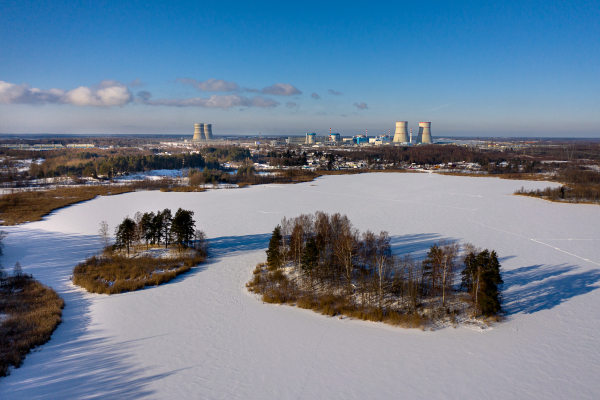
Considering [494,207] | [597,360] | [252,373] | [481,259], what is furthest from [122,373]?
[494,207]

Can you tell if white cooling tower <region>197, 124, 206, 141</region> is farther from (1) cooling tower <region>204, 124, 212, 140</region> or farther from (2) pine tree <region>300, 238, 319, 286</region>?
(2) pine tree <region>300, 238, 319, 286</region>

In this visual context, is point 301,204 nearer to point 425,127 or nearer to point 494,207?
point 494,207

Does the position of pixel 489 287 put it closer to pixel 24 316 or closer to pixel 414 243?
pixel 414 243

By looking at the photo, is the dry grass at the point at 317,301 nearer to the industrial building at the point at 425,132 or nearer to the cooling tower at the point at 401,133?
the cooling tower at the point at 401,133

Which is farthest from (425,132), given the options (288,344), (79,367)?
(79,367)

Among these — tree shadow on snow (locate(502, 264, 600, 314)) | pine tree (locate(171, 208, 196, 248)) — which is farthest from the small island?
tree shadow on snow (locate(502, 264, 600, 314))

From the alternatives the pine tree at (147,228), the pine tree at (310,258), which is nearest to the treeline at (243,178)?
the pine tree at (147,228)
